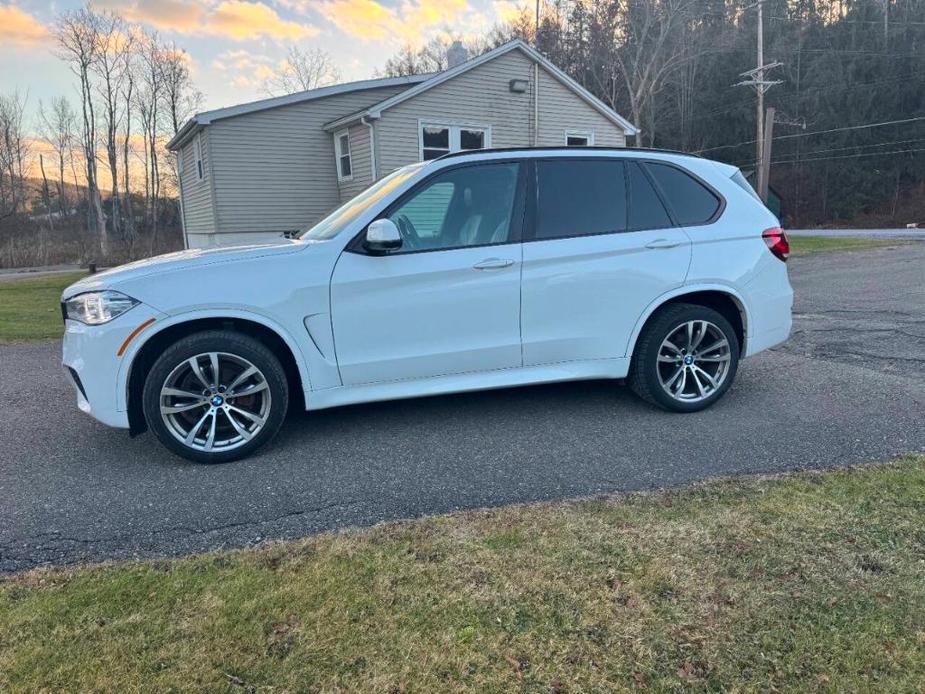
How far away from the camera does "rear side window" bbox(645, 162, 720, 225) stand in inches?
181

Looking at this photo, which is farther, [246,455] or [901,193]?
[901,193]

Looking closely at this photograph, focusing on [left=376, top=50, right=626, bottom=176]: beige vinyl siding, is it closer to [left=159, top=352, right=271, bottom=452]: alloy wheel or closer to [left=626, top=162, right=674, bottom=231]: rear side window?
[left=626, top=162, right=674, bottom=231]: rear side window

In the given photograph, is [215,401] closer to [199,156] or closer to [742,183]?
[742,183]

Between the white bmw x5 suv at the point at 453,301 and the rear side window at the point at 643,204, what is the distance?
1 centimetres

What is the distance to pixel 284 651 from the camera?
2152mm

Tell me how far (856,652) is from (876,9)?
55.0 m

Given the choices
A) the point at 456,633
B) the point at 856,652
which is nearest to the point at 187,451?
the point at 456,633

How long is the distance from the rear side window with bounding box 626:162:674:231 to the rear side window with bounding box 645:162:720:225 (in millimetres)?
78

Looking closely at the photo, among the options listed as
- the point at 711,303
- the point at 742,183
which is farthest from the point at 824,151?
the point at 711,303

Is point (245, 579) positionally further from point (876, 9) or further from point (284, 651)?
point (876, 9)

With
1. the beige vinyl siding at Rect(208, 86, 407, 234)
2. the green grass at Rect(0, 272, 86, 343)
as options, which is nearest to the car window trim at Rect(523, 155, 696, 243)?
the green grass at Rect(0, 272, 86, 343)

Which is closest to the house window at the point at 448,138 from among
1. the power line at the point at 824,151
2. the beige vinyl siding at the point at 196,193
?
the beige vinyl siding at the point at 196,193

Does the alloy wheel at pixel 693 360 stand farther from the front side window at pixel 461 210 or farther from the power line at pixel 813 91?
the power line at pixel 813 91

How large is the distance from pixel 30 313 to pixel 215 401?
8744 millimetres
